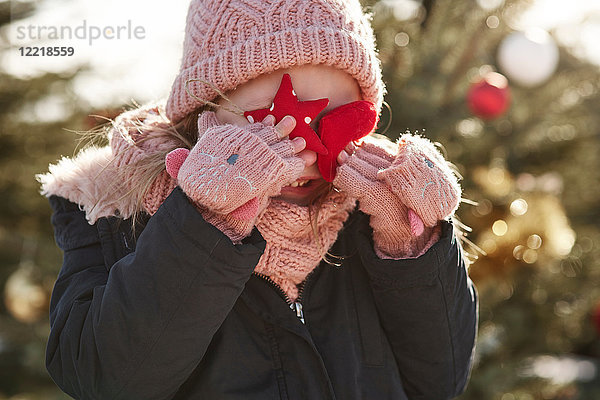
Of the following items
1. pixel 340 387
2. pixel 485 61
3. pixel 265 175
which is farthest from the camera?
pixel 485 61

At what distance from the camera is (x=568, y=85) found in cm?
271

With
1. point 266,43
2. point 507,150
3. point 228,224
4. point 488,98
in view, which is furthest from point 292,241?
point 507,150

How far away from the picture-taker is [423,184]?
128 cm

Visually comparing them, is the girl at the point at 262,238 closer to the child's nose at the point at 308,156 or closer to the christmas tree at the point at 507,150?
the child's nose at the point at 308,156

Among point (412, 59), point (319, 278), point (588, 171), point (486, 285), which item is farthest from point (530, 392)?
point (319, 278)

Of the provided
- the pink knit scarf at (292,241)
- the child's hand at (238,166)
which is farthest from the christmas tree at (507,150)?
the child's hand at (238,166)

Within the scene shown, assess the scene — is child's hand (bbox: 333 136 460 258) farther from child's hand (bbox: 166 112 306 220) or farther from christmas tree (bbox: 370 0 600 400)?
christmas tree (bbox: 370 0 600 400)

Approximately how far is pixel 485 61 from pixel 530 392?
4.90 feet

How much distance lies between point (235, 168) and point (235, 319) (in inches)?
14.0

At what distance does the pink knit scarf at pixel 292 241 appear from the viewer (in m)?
1.30

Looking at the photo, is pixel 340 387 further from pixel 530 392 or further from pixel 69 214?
pixel 530 392

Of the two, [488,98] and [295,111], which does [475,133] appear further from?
[295,111]

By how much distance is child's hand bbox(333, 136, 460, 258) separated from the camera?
1277 millimetres

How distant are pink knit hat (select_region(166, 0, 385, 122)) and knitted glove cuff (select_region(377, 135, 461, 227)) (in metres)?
0.19
